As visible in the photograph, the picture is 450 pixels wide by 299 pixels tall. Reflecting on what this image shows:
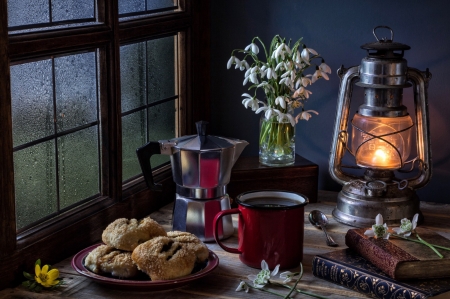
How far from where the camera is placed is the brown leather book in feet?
3.73

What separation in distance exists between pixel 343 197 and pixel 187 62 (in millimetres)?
532

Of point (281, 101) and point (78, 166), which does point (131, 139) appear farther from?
point (281, 101)

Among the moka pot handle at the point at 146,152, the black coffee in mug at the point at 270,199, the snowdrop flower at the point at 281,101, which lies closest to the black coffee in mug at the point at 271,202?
the black coffee in mug at the point at 270,199

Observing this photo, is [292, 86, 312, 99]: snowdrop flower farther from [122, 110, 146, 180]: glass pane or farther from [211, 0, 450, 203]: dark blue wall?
[122, 110, 146, 180]: glass pane

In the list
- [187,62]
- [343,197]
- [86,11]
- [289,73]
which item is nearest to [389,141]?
[343,197]

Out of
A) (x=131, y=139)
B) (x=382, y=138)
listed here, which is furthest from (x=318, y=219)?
(x=131, y=139)

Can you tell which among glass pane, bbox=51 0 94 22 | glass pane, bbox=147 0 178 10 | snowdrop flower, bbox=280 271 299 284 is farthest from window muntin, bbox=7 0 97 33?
snowdrop flower, bbox=280 271 299 284

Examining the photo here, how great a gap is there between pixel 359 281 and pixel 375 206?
379 millimetres

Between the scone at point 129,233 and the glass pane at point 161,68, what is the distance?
49 cm

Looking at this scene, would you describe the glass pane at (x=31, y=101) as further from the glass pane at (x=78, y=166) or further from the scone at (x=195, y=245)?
the scone at (x=195, y=245)

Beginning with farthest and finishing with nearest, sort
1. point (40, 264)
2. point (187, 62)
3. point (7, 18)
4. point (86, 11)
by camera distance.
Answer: point (187, 62)
point (86, 11)
point (40, 264)
point (7, 18)

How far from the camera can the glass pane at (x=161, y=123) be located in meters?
1.68

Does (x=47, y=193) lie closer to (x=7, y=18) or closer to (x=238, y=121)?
(x=7, y=18)

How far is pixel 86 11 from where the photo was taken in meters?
1.38
